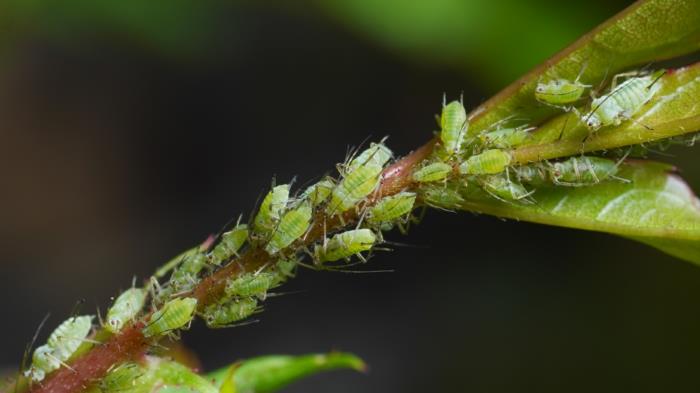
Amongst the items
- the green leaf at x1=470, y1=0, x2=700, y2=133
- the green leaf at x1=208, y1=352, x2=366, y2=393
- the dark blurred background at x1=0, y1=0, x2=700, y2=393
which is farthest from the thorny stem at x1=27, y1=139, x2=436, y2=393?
the dark blurred background at x1=0, y1=0, x2=700, y2=393

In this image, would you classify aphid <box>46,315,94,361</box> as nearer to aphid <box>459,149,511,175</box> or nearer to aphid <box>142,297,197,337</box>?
aphid <box>142,297,197,337</box>

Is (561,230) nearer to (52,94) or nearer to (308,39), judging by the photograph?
(308,39)

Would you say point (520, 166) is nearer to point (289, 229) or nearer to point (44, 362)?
point (289, 229)

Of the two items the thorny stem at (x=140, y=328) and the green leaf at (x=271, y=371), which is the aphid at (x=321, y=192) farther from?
the green leaf at (x=271, y=371)

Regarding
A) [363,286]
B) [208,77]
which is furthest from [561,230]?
[208,77]

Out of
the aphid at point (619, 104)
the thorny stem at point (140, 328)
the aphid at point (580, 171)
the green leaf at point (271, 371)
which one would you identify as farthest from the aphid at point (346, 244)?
the green leaf at point (271, 371)
